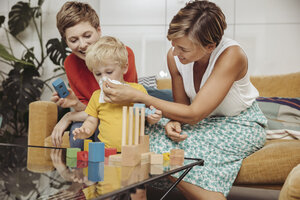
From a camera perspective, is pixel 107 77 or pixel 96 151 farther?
pixel 107 77

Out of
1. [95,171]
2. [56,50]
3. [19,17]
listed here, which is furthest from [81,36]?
[19,17]

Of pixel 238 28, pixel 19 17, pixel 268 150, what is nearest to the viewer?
pixel 268 150

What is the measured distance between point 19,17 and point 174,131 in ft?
8.99

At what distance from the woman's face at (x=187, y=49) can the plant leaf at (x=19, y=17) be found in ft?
8.50

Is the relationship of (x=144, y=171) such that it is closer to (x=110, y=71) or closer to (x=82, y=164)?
(x=82, y=164)

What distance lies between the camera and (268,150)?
148cm

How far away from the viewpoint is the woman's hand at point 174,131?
1.37 meters

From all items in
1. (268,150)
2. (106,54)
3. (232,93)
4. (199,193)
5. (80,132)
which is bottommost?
(199,193)

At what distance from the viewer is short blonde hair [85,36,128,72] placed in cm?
136

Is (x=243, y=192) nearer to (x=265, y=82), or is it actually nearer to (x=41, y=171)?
(x=265, y=82)

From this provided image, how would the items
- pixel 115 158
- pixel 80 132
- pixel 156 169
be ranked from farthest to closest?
pixel 80 132, pixel 115 158, pixel 156 169

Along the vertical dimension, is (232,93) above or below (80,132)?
above

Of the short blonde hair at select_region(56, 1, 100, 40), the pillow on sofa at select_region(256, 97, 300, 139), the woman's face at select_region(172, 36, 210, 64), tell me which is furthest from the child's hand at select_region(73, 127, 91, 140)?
the pillow on sofa at select_region(256, 97, 300, 139)

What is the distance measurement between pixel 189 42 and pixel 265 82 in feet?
3.74
